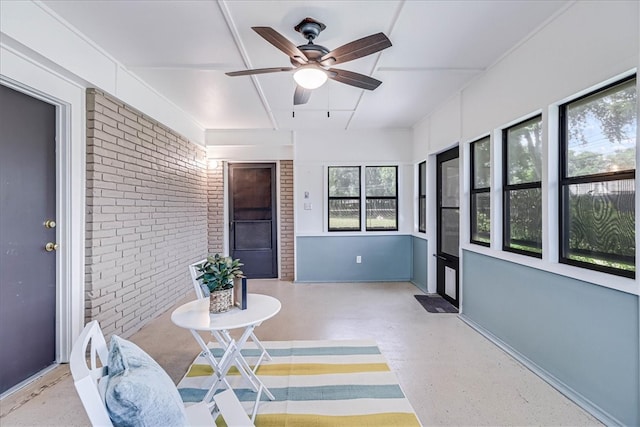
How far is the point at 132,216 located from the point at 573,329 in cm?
391

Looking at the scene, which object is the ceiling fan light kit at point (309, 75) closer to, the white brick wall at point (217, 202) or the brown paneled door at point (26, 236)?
the brown paneled door at point (26, 236)

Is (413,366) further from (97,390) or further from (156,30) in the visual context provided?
(156,30)

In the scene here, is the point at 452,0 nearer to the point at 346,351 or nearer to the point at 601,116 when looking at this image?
the point at 601,116

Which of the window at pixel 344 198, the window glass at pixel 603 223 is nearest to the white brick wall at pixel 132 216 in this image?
the window at pixel 344 198

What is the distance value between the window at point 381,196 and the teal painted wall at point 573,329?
Answer: 2368 mm

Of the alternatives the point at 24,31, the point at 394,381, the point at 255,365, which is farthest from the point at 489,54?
the point at 24,31

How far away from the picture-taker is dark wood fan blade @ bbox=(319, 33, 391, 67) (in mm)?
1983

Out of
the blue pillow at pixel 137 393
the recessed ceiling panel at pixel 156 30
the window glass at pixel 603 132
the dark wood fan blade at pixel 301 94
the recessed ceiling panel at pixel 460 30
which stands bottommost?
the blue pillow at pixel 137 393

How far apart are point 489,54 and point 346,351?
9.49ft

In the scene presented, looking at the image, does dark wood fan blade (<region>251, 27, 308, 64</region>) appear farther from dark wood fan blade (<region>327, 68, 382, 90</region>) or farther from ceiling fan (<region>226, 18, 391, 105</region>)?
dark wood fan blade (<region>327, 68, 382, 90</region>)

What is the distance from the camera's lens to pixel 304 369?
2451 mm

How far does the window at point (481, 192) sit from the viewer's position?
127 inches

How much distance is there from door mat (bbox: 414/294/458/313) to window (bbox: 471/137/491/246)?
961mm

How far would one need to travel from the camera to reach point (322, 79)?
7.90 ft
